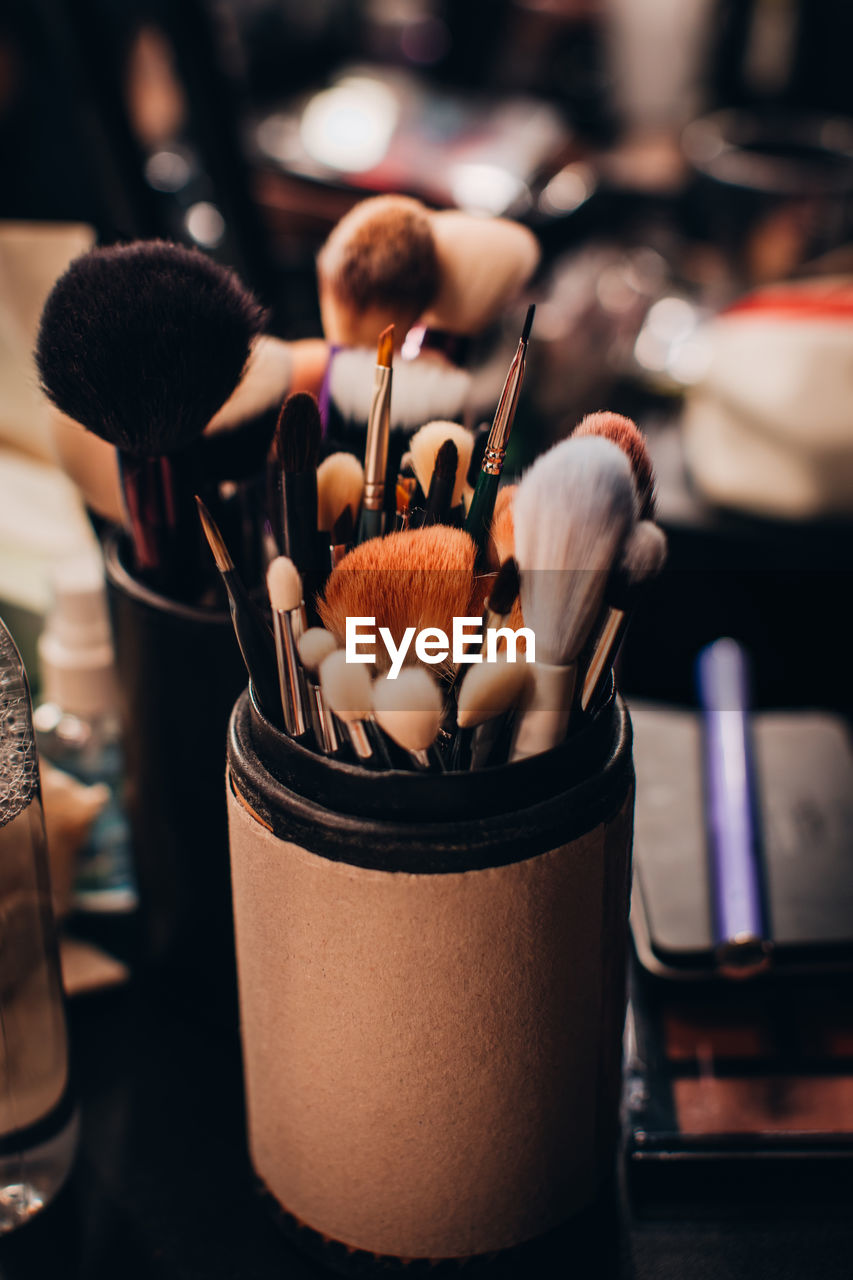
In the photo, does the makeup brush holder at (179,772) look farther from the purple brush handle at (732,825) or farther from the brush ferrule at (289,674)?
the purple brush handle at (732,825)

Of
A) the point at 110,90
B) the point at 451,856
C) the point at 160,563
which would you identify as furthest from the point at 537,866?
the point at 110,90

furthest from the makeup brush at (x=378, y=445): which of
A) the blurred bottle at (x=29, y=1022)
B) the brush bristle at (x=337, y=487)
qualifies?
the blurred bottle at (x=29, y=1022)

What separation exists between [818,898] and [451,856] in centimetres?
23

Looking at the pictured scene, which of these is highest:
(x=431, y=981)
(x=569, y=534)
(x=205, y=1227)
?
(x=569, y=534)

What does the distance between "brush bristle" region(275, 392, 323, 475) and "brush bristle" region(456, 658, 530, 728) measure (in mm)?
69

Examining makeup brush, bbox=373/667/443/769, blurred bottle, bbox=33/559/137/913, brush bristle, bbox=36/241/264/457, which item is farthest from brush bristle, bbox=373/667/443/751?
blurred bottle, bbox=33/559/137/913

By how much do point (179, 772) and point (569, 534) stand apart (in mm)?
166

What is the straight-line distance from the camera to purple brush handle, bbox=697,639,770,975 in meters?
0.38

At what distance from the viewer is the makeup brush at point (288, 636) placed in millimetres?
243

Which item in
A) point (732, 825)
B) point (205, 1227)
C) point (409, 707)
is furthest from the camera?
point (732, 825)

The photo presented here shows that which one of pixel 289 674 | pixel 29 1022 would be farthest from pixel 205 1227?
pixel 289 674

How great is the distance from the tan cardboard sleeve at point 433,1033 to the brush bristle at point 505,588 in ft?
0.19

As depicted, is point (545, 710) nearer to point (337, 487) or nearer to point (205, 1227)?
point (337, 487)

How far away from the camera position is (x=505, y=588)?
240 millimetres
